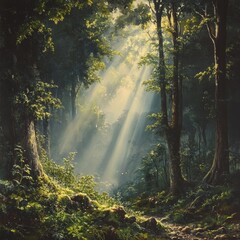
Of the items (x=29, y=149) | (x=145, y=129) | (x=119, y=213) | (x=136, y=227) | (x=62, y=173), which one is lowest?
(x=136, y=227)

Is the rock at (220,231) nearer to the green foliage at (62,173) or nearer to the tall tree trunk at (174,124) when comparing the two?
the green foliage at (62,173)

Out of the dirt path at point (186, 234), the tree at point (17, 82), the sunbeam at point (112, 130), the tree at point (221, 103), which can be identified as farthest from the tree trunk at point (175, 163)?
the sunbeam at point (112, 130)

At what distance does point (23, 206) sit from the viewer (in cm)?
739

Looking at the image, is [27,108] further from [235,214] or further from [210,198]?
[210,198]

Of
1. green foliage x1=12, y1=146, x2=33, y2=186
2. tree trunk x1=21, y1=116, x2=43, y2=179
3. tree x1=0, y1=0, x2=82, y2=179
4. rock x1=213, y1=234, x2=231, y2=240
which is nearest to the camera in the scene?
green foliage x1=12, y1=146, x2=33, y2=186

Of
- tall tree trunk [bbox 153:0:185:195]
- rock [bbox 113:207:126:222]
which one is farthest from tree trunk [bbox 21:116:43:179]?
tall tree trunk [bbox 153:0:185:195]

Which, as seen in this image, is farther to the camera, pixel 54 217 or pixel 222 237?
pixel 222 237

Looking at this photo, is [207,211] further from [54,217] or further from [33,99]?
[33,99]

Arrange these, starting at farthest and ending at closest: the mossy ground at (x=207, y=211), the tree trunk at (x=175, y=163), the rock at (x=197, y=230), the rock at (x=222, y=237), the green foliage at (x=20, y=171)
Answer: the tree trunk at (x=175, y=163) < the rock at (x=197, y=230) < the mossy ground at (x=207, y=211) < the rock at (x=222, y=237) < the green foliage at (x=20, y=171)

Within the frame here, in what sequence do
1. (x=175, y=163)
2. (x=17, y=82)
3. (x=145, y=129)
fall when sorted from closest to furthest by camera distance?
(x=17, y=82) < (x=145, y=129) < (x=175, y=163)

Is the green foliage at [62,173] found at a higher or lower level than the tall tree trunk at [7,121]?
lower

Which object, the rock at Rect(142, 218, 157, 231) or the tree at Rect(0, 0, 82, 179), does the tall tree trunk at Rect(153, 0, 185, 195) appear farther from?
the tree at Rect(0, 0, 82, 179)

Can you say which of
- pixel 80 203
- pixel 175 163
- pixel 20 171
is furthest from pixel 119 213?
pixel 175 163

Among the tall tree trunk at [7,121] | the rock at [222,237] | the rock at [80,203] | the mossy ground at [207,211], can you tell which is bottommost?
the mossy ground at [207,211]
